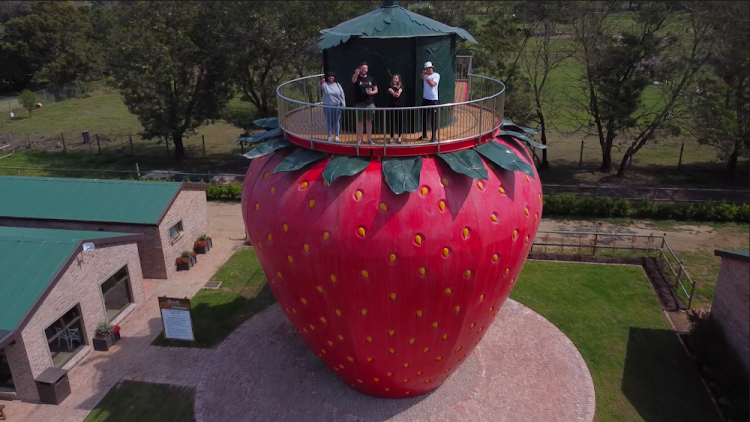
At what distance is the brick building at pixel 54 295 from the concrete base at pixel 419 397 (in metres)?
3.68

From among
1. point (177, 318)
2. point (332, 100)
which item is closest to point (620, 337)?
point (332, 100)

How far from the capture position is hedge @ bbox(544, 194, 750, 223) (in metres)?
22.3

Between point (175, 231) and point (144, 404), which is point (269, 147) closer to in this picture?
point (144, 404)

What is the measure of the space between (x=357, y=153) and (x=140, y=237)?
31.0ft

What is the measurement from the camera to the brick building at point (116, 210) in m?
17.1

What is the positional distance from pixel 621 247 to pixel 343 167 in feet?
44.9

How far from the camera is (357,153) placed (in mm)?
9234

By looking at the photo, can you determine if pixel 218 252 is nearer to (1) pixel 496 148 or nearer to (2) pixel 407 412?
(2) pixel 407 412

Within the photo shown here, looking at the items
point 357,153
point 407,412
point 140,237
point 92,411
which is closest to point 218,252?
point 140,237

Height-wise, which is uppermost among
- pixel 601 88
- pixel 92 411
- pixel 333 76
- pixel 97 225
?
pixel 333 76

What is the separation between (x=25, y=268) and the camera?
13102mm

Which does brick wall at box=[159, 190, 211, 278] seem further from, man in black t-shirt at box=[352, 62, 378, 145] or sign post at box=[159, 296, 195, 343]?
man in black t-shirt at box=[352, 62, 378, 145]

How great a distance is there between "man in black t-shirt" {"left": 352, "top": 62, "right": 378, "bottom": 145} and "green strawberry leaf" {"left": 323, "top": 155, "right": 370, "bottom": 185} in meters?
0.32

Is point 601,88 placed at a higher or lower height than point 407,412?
higher
